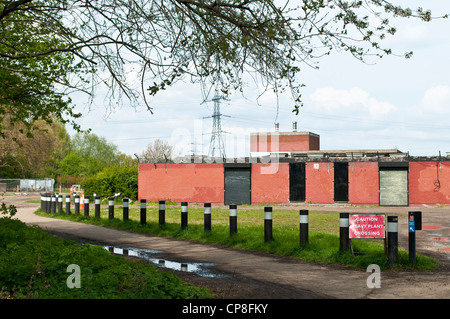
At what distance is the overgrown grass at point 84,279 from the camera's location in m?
5.28

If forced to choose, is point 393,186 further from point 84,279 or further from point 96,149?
point 96,149

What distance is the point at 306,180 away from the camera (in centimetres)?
3869

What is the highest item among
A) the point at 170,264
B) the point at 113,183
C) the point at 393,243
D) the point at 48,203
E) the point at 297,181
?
the point at 297,181

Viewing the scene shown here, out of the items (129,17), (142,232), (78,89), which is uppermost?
(129,17)

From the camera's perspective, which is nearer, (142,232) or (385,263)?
(385,263)

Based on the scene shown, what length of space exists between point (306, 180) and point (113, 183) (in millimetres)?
14635

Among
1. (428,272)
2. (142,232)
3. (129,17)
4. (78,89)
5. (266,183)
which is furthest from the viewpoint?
(266,183)

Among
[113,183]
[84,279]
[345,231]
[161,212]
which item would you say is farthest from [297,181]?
[84,279]

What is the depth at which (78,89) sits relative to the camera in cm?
1103

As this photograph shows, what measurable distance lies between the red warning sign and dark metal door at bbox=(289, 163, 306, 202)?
2971cm

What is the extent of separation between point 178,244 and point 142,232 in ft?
10.7

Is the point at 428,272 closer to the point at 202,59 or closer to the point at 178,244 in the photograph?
the point at 202,59
